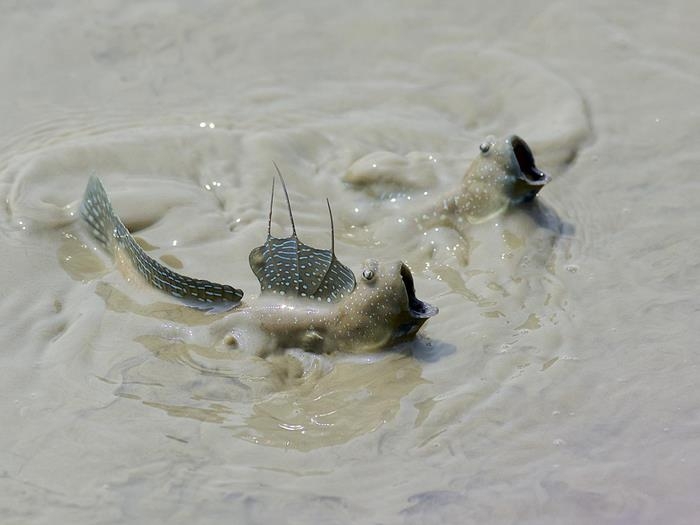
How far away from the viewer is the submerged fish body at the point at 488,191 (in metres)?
4.45

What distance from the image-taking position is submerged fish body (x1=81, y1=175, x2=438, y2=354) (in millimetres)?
3613

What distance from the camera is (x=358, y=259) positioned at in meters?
4.30

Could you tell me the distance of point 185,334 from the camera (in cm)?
378

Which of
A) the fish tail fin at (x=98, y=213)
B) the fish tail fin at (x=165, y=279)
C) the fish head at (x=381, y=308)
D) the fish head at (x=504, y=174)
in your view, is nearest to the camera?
the fish head at (x=381, y=308)

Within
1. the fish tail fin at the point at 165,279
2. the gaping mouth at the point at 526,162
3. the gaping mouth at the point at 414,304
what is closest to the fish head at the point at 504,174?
the gaping mouth at the point at 526,162

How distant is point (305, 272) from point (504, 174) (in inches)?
45.9

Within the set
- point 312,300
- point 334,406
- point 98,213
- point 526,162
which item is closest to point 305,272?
point 312,300

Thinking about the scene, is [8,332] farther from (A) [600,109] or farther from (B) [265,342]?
(A) [600,109]

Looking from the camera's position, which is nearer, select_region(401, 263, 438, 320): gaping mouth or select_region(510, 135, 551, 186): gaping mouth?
select_region(401, 263, 438, 320): gaping mouth

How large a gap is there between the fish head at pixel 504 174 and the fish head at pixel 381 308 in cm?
98

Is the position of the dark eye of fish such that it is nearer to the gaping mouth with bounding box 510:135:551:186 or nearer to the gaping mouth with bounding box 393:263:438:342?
the gaping mouth with bounding box 393:263:438:342

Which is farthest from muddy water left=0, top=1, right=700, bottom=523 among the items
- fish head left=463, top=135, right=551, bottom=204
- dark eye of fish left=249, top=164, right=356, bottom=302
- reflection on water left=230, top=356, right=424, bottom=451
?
dark eye of fish left=249, top=164, right=356, bottom=302

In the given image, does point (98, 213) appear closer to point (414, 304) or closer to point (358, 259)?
point (358, 259)

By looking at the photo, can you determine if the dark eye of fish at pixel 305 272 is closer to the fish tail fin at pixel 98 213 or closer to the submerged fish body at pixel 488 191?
→ the fish tail fin at pixel 98 213
